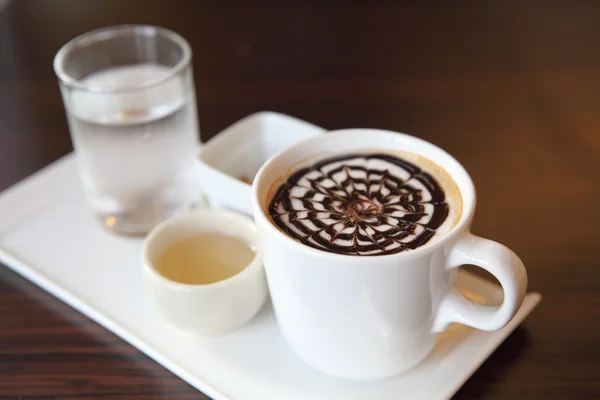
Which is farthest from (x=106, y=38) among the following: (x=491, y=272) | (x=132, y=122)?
(x=491, y=272)

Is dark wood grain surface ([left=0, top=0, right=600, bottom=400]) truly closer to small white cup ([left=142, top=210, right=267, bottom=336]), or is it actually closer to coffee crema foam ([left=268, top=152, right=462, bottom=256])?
small white cup ([left=142, top=210, right=267, bottom=336])

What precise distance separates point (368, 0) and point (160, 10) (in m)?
0.38

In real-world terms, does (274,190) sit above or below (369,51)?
above

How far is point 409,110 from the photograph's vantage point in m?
1.06

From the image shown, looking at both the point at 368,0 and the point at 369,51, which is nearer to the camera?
the point at 369,51

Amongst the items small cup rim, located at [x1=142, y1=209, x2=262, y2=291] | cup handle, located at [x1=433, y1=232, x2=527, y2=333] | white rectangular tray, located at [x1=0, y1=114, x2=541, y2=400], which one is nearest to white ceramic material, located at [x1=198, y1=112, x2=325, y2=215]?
small cup rim, located at [x1=142, y1=209, x2=262, y2=291]

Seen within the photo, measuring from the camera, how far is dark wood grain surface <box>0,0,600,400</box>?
27.3 inches

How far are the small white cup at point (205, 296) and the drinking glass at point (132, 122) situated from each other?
132 mm

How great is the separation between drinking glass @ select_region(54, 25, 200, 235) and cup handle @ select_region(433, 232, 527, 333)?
379 mm

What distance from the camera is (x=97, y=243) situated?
84 cm

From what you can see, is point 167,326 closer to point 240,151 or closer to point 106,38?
point 240,151

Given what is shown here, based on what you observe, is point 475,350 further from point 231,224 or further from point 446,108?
point 446,108

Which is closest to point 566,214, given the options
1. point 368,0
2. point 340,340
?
point 340,340

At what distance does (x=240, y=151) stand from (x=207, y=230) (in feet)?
0.38
